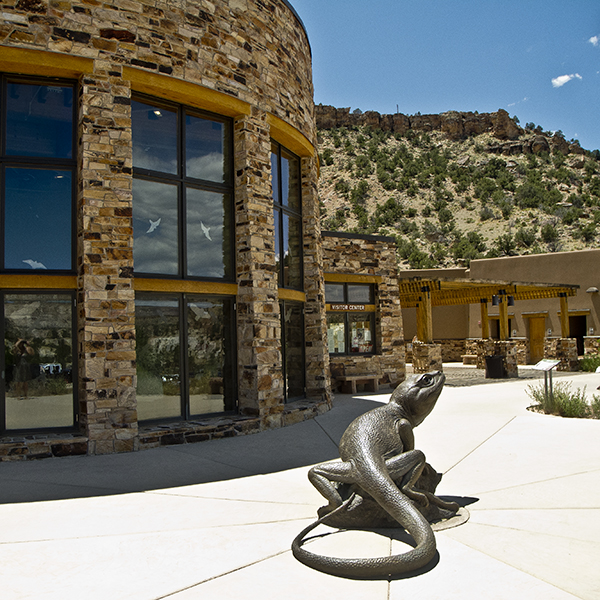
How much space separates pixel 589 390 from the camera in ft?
48.4

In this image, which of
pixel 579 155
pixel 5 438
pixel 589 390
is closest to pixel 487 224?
pixel 579 155

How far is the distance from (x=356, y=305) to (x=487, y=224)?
39568 millimetres

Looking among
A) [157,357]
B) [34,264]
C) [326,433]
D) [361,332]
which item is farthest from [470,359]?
[34,264]

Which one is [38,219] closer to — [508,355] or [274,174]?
[274,174]

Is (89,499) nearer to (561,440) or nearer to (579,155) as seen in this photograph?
(561,440)

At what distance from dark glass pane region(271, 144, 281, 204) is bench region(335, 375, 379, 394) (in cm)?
598

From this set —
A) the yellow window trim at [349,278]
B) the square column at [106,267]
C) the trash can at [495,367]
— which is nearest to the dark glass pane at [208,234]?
the square column at [106,267]

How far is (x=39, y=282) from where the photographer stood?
7.89 metres

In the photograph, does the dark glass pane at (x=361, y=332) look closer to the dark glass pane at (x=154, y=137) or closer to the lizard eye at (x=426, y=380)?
the dark glass pane at (x=154, y=137)

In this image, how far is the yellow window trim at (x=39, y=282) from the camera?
25.3ft

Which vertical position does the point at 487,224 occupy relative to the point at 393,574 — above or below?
above

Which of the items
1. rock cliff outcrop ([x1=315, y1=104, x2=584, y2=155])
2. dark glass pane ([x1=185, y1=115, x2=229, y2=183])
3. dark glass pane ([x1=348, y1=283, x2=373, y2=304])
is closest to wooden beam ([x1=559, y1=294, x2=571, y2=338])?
dark glass pane ([x1=348, y1=283, x2=373, y2=304])

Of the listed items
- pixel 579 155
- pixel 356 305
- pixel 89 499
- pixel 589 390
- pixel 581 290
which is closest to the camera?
pixel 89 499

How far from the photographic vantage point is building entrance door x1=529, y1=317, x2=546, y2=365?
2792 cm
